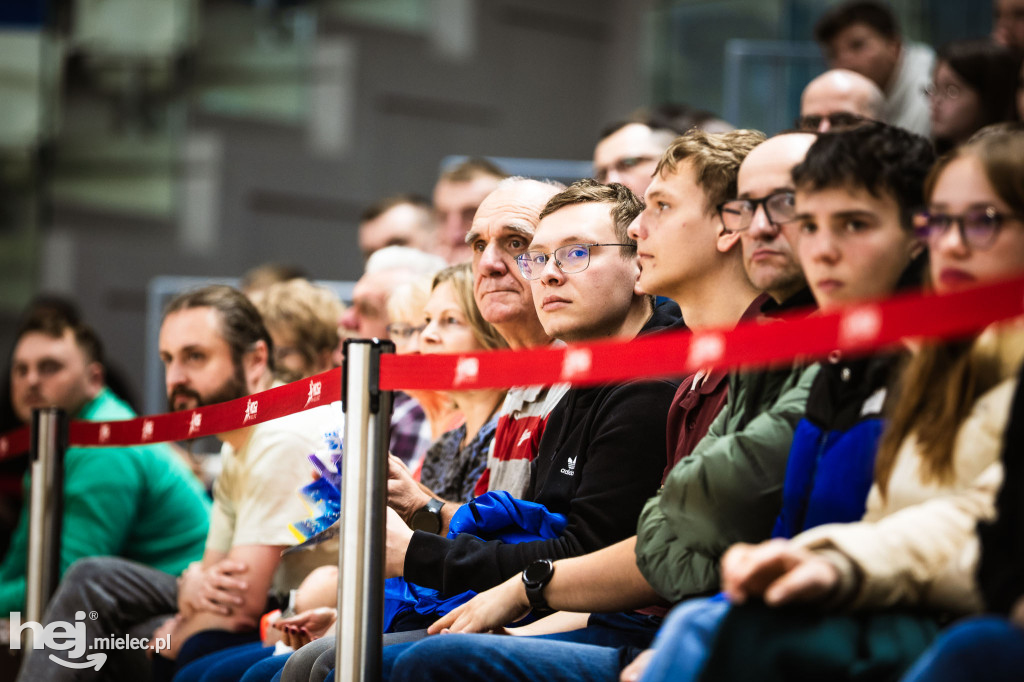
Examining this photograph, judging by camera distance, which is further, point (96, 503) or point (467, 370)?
point (96, 503)

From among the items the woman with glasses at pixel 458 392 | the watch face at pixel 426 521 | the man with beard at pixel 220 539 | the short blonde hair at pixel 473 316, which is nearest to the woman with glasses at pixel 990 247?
the watch face at pixel 426 521

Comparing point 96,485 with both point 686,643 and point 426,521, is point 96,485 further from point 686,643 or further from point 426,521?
point 686,643

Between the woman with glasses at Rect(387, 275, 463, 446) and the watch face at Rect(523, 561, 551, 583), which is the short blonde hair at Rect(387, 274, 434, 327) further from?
the watch face at Rect(523, 561, 551, 583)

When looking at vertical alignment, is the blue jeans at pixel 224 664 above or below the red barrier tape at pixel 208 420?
below

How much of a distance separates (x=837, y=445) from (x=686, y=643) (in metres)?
0.40

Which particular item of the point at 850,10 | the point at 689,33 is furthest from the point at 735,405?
the point at 689,33

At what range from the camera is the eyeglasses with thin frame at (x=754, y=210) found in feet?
6.98

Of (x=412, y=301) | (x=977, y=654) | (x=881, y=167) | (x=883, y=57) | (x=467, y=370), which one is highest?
(x=883, y=57)

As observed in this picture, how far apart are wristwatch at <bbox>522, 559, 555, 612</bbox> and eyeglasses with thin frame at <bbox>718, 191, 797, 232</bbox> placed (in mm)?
702

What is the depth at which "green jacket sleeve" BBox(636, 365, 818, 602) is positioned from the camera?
75.6 inches

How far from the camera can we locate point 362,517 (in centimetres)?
230

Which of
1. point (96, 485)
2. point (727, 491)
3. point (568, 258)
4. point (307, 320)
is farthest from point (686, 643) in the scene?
point (307, 320)

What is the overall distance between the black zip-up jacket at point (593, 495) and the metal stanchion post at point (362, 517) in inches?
6.2

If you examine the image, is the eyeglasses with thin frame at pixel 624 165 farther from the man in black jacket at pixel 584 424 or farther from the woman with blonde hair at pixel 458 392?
the man in black jacket at pixel 584 424
